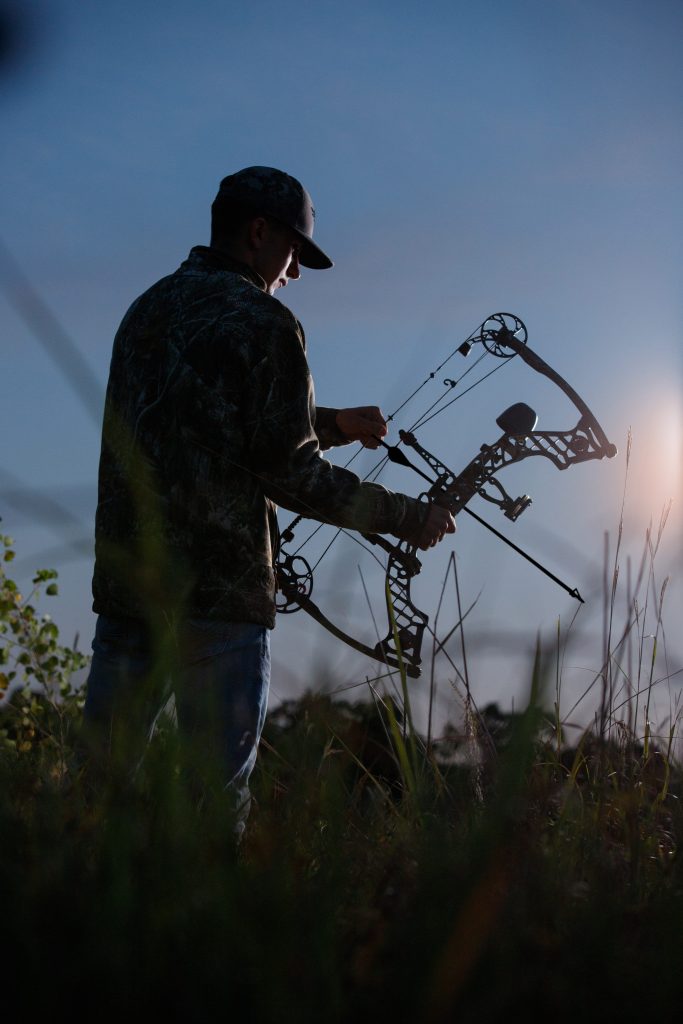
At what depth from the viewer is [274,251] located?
3.42 m

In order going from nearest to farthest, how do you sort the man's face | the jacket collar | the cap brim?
1. the jacket collar
2. the man's face
3. the cap brim

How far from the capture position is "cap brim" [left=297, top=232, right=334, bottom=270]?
3566 mm

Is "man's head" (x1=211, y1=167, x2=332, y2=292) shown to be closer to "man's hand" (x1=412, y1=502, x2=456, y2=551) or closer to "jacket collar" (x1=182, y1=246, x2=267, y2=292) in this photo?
"jacket collar" (x1=182, y1=246, x2=267, y2=292)

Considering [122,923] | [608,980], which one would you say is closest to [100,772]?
[122,923]

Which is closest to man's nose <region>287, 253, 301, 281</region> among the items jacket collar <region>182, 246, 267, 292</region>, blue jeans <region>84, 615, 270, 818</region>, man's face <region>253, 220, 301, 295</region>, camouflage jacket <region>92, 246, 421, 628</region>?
man's face <region>253, 220, 301, 295</region>

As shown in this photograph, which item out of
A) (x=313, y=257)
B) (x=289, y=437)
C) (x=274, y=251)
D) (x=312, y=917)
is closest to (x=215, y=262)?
(x=274, y=251)

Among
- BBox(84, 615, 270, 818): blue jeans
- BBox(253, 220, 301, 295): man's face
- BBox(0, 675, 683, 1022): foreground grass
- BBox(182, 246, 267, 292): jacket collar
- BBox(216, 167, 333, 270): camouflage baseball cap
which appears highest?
BBox(216, 167, 333, 270): camouflage baseball cap

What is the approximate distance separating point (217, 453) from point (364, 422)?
863 mm

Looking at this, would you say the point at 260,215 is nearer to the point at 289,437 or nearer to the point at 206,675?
the point at 289,437

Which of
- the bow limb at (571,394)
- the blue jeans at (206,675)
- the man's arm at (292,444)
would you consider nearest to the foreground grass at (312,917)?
the blue jeans at (206,675)

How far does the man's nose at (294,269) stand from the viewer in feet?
11.7

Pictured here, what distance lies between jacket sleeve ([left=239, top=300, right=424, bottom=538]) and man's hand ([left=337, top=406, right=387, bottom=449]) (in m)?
0.55

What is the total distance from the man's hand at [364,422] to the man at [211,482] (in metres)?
0.54

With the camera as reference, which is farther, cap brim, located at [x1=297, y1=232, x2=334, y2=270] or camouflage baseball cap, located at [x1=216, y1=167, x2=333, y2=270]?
cap brim, located at [x1=297, y1=232, x2=334, y2=270]
